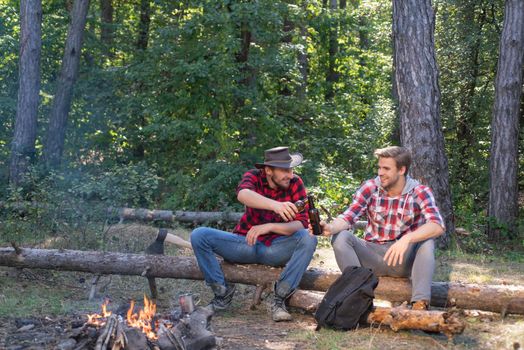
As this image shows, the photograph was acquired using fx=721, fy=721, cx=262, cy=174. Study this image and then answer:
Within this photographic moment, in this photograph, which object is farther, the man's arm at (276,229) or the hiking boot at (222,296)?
the hiking boot at (222,296)

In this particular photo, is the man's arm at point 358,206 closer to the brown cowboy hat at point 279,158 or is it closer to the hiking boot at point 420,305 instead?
the brown cowboy hat at point 279,158

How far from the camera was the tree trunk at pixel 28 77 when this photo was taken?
16531mm

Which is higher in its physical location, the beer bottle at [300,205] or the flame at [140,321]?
the beer bottle at [300,205]

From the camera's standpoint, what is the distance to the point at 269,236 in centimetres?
695

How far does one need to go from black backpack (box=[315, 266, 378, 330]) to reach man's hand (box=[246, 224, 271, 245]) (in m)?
0.90

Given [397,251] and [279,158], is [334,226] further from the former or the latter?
[279,158]

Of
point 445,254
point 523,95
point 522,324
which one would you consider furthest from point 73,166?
point 522,324

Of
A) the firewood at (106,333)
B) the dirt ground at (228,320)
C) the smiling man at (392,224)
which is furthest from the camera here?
the smiling man at (392,224)

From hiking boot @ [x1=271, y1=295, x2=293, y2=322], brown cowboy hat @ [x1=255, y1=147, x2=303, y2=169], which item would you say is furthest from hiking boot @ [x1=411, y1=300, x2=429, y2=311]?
brown cowboy hat @ [x1=255, y1=147, x2=303, y2=169]

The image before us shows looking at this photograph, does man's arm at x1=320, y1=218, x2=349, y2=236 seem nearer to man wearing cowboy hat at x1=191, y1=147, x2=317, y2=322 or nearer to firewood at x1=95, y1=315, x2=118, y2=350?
man wearing cowboy hat at x1=191, y1=147, x2=317, y2=322

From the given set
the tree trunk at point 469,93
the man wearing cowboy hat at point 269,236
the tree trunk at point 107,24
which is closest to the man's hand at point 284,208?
the man wearing cowboy hat at point 269,236

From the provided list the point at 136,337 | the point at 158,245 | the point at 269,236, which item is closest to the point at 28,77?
the point at 158,245

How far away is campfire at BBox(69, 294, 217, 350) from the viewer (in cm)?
502

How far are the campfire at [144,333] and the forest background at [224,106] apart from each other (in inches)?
317
